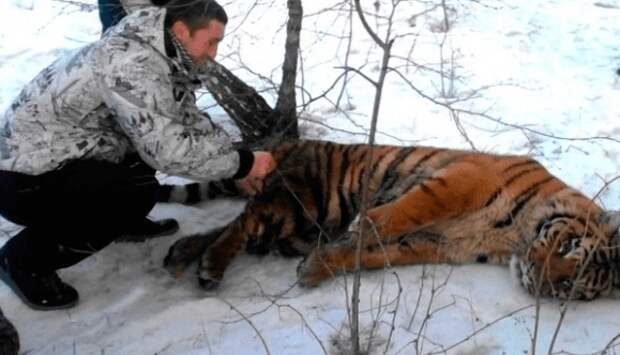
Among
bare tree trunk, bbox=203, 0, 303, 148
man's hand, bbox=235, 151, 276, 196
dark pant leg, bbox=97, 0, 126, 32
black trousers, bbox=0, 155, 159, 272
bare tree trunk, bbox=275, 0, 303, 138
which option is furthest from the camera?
bare tree trunk, bbox=203, 0, 303, 148

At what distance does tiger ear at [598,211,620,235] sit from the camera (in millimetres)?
3479

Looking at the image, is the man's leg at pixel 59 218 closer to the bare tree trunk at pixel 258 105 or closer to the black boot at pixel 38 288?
the black boot at pixel 38 288

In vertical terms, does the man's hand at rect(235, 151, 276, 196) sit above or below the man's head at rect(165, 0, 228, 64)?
below

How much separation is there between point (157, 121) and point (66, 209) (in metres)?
0.57

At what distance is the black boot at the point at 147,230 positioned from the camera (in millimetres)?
3925

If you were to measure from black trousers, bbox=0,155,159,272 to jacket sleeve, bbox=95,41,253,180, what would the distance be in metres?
0.23

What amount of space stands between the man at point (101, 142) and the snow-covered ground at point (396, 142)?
26 cm

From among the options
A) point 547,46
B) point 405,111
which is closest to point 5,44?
point 405,111

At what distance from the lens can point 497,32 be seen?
21.2 ft

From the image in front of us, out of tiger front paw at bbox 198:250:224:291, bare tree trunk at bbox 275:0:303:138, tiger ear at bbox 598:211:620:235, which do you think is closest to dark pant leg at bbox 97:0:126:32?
bare tree trunk at bbox 275:0:303:138

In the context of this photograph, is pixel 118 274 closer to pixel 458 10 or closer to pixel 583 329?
pixel 583 329

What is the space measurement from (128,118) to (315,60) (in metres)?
3.17

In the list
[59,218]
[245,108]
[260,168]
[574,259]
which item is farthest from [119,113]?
[574,259]

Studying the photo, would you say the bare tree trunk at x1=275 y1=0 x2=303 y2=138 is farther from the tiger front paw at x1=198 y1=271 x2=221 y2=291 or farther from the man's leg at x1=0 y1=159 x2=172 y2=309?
→ the man's leg at x1=0 y1=159 x2=172 y2=309
